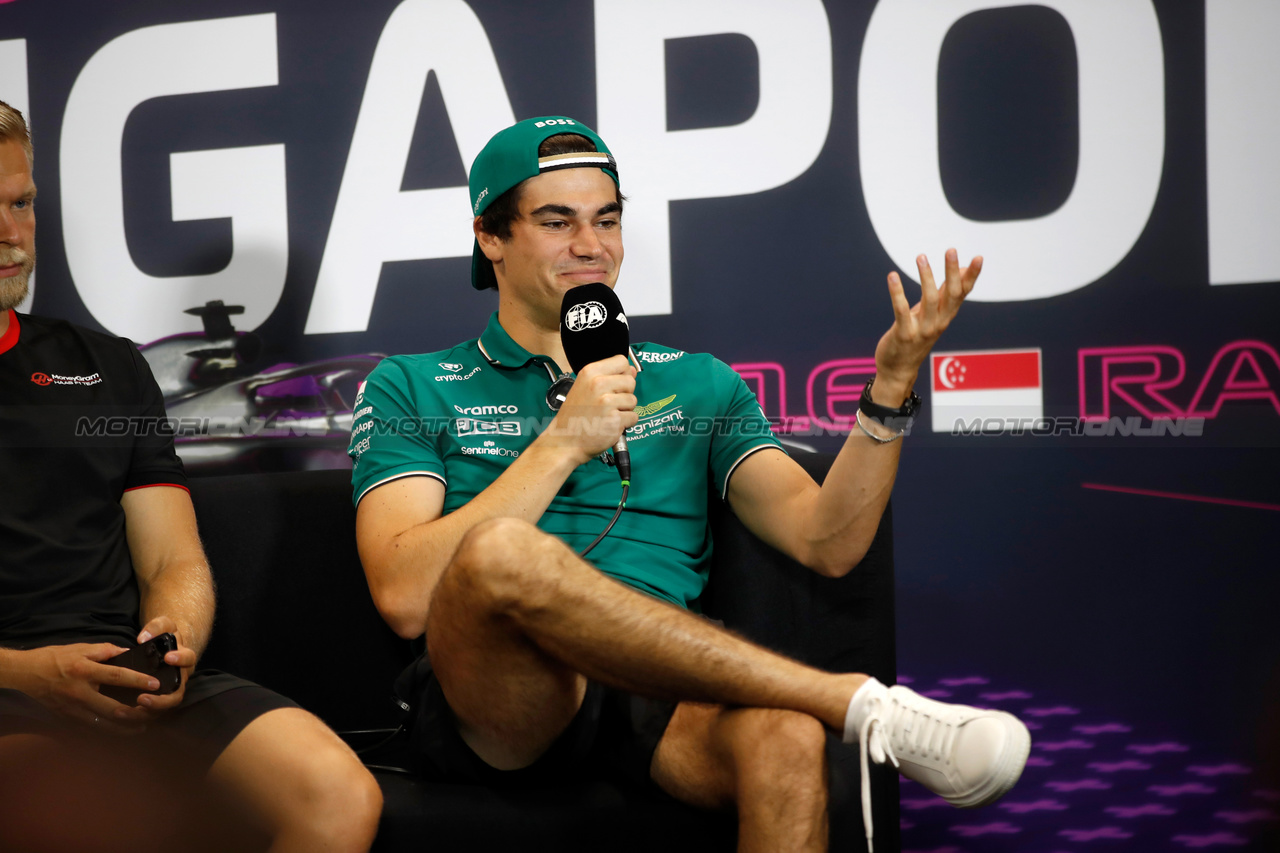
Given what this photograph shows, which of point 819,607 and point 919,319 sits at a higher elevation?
point 919,319

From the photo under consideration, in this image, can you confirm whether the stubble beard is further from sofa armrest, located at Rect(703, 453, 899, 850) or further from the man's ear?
sofa armrest, located at Rect(703, 453, 899, 850)

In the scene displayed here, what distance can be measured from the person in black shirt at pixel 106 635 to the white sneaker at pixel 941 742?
698 mm

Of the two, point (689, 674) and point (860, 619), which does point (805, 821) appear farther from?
point (860, 619)

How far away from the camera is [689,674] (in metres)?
1.26

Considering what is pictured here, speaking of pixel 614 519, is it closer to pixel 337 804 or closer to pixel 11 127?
pixel 337 804

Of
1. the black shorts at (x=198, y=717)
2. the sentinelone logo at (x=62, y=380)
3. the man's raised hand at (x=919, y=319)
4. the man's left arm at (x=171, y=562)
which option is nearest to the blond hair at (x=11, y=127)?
the sentinelone logo at (x=62, y=380)

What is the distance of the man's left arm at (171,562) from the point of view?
1.56m

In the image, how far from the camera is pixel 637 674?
1.27 meters

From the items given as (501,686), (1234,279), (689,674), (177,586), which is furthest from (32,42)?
(1234,279)

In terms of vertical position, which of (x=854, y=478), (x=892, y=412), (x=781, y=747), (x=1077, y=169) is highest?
(x=1077, y=169)

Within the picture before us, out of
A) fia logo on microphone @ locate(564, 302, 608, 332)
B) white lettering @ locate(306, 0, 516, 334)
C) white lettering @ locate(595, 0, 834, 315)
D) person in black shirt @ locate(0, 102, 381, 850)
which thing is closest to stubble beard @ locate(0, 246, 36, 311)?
person in black shirt @ locate(0, 102, 381, 850)

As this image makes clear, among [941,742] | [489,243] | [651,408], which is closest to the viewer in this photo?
[941,742]

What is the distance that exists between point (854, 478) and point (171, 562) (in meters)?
1.19

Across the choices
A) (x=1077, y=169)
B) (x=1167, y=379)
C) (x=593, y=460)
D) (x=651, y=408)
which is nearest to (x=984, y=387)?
(x=1167, y=379)
